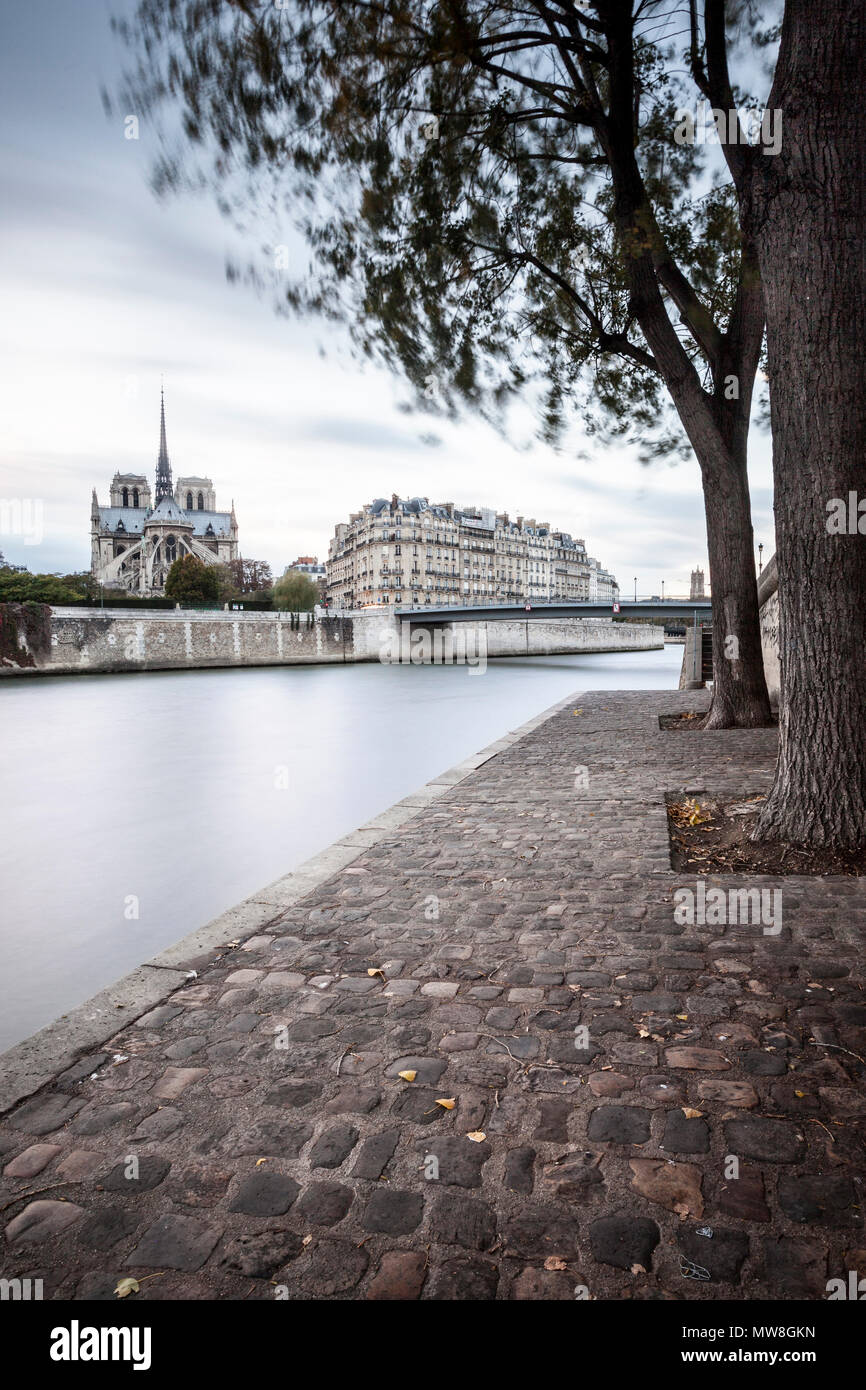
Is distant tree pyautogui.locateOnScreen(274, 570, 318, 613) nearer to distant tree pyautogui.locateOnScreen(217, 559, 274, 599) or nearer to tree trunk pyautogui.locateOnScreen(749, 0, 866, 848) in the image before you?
distant tree pyautogui.locateOnScreen(217, 559, 274, 599)

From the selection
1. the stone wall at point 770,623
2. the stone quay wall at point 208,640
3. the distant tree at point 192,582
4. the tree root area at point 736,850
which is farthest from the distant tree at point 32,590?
the tree root area at point 736,850

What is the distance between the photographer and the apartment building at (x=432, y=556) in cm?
10269

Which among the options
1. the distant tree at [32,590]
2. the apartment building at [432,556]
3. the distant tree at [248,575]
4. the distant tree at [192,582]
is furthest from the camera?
the apartment building at [432,556]

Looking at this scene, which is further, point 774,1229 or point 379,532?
point 379,532

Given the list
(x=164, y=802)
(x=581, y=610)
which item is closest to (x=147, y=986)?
(x=164, y=802)

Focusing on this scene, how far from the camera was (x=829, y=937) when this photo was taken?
156 inches

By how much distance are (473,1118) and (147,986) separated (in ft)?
5.80

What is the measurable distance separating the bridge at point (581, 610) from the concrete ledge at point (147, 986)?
3317cm

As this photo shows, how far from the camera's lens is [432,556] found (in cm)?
10550

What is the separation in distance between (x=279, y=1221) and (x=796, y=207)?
20.0ft

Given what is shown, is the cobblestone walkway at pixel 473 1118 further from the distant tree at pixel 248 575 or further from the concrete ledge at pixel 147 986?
the distant tree at pixel 248 575

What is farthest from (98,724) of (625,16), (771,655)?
(625,16)

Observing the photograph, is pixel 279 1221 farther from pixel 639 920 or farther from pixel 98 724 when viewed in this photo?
pixel 98 724

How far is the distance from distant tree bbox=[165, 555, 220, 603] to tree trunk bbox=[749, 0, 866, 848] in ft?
223
